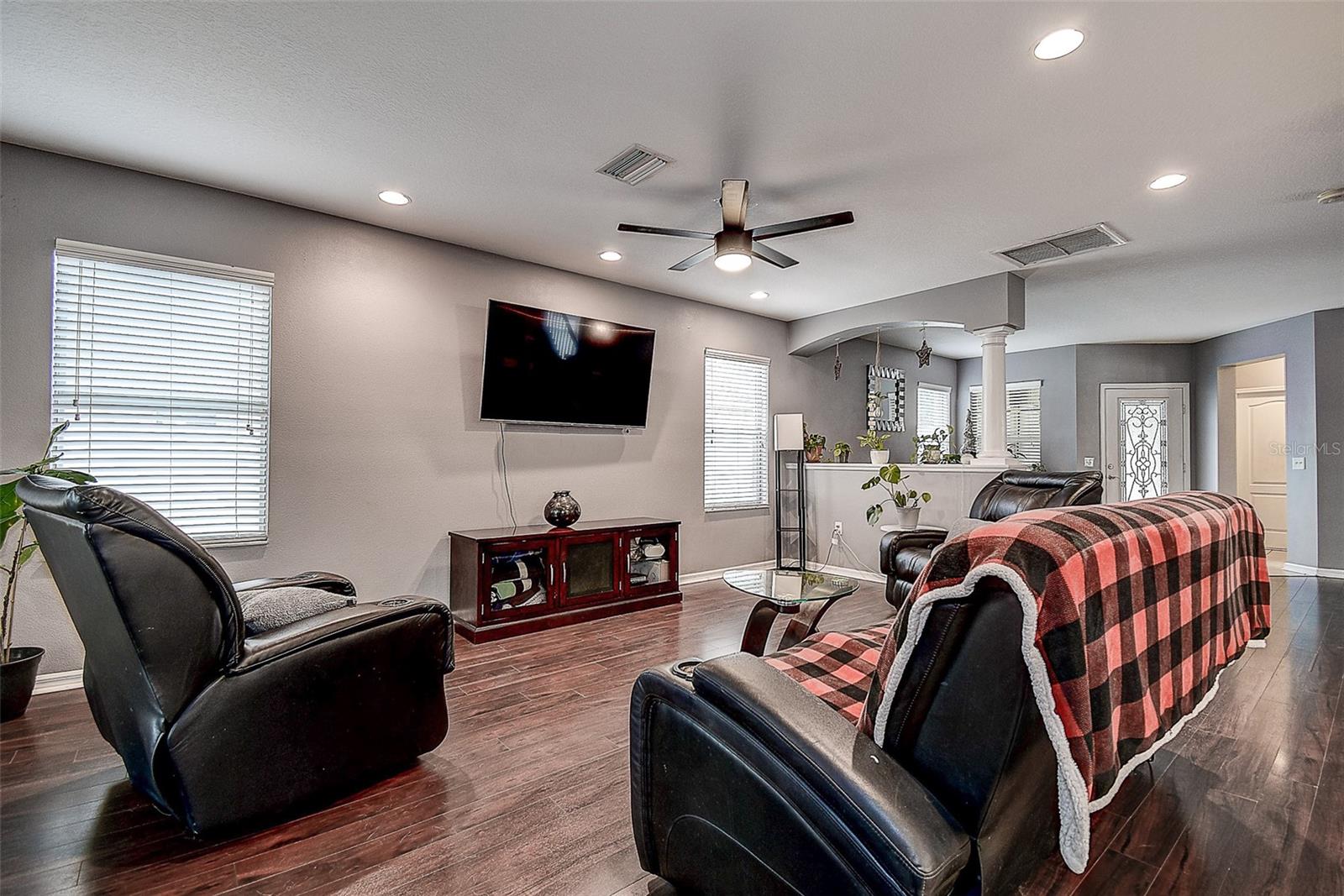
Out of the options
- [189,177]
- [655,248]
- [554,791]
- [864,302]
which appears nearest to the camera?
[554,791]

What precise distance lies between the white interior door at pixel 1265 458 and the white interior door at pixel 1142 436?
0.87 metres

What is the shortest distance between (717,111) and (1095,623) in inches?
90.6

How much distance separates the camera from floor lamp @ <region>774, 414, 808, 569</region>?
6.07 m

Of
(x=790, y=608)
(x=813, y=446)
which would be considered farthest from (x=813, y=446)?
(x=790, y=608)

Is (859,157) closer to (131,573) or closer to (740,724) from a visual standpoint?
(740,724)

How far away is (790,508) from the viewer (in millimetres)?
6273

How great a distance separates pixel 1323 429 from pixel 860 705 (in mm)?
7281

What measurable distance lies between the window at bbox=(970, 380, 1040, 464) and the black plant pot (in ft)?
27.8

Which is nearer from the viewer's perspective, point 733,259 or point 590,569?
point 733,259

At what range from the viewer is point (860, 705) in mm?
1428

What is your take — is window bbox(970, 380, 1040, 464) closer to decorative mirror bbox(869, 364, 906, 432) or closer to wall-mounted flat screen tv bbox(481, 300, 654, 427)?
decorative mirror bbox(869, 364, 906, 432)

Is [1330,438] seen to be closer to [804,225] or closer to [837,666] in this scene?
[804,225]

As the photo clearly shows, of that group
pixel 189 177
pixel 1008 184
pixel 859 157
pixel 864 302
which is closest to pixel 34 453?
pixel 189 177

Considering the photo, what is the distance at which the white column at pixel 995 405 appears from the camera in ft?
Result: 16.3
